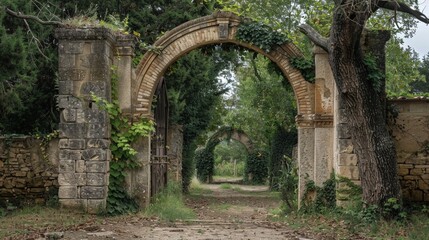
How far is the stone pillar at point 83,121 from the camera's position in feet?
37.6

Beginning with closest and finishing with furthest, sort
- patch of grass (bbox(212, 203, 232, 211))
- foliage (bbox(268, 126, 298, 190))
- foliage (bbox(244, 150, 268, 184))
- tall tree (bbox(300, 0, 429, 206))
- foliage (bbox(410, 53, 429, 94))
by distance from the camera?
tall tree (bbox(300, 0, 429, 206)) < patch of grass (bbox(212, 203, 232, 211)) < foliage (bbox(268, 126, 298, 190)) < foliage (bbox(244, 150, 268, 184)) < foliage (bbox(410, 53, 429, 94))

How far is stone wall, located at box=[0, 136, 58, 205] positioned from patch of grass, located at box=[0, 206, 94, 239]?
51 cm

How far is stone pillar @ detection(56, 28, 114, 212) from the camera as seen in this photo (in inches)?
451

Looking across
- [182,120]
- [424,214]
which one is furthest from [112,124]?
[182,120]

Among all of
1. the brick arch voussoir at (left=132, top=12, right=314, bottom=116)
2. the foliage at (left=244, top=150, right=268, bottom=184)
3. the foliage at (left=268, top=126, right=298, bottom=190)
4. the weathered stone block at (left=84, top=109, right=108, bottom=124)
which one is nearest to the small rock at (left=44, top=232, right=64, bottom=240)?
the weathered stone block at (left=84, top=109, right=108, bottom=124)

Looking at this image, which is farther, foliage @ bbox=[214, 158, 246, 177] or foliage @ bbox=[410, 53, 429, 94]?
foliage @ bbox=[214, 158, 246, 177]

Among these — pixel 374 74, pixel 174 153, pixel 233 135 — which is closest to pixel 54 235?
pixel 374 74

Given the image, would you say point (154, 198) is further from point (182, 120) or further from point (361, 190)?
point (182, 120)

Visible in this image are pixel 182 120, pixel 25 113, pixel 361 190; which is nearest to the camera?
pixel 361 190

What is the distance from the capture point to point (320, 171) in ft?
40.8

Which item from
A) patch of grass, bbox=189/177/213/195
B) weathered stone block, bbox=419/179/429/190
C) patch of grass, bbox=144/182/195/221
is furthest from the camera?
patch of grass, bbox=189/177/213/195

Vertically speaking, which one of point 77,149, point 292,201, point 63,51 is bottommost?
point 292,201

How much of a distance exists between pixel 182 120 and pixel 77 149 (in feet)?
33.0

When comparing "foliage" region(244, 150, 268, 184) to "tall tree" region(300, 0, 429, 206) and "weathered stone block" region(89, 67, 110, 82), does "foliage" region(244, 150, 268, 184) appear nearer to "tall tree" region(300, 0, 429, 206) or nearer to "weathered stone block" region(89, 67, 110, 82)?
"weathered stone block" region(89, 67, 110, 82)
